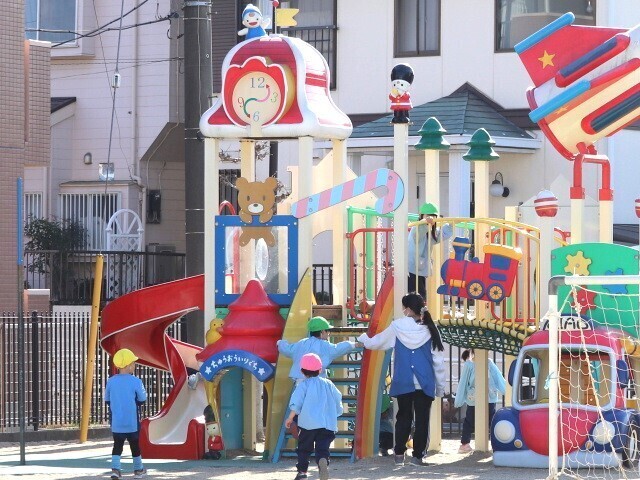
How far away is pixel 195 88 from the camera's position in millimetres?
18703

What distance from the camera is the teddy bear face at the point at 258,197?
16.2 metres

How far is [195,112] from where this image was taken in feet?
61.0

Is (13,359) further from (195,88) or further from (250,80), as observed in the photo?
(250,80)

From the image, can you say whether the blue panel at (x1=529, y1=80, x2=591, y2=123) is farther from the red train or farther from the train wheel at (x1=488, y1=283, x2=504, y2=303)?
the train wheel at (x1=488, y1=283, x2=504, y2=303)

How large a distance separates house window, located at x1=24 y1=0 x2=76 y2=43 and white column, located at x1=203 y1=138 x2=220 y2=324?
15.9 m

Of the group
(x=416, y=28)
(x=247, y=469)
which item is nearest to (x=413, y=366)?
(x=247, y=469)

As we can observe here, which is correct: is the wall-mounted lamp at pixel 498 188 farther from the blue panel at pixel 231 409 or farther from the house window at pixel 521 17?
the blue panel at pixel 231 409

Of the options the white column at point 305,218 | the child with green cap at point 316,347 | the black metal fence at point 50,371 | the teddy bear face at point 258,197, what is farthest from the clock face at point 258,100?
the black metal fence at point 50,371

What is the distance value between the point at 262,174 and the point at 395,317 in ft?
46.9

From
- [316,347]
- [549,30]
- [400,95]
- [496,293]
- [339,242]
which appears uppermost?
[549,30]

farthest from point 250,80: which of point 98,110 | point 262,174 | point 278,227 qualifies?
point 98,110

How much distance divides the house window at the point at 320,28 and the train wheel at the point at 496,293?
13248mm

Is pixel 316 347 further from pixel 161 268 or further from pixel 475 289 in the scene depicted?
pixel 161 268

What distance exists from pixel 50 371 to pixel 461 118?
9201 millimetres
